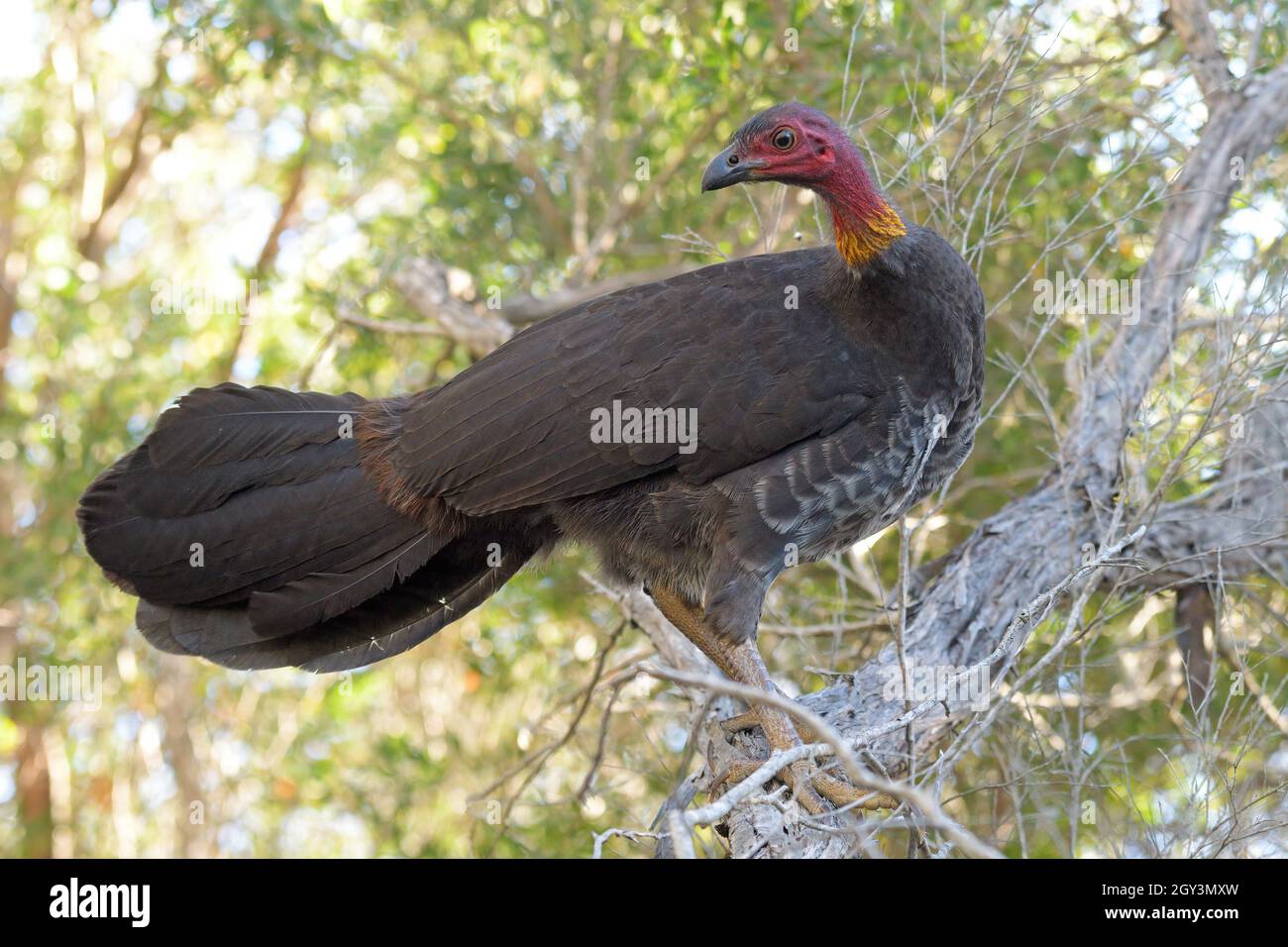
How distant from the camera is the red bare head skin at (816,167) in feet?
10.8

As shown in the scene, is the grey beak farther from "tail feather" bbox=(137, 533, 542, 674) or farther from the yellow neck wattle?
A: "tail feather" bbox=(137, 533, 542, 674)

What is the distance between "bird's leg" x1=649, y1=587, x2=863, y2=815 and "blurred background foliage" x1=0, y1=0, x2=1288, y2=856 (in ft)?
1.14

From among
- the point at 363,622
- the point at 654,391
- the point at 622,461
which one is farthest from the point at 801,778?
the point at 363,622

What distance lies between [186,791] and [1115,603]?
5.78 meters

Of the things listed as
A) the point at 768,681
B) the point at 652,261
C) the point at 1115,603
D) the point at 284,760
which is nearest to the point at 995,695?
the point at 768,681

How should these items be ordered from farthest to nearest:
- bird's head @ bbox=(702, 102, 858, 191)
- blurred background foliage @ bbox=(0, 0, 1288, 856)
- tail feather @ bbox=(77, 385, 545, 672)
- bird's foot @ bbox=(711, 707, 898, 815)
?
blurred background foliage @ bbox=(0, 0, 1288, 856)
tail feather @ bbox=(77, 385, 545, 672)
bird's head @ bbox=(702, 102, 858, 191)
bird's foot @ bbox=(711, 707, 898, 815)

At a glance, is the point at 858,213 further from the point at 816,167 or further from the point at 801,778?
the point at 801,778

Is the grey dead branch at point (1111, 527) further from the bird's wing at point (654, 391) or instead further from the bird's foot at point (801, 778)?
the bird's wing at point (654, 391)

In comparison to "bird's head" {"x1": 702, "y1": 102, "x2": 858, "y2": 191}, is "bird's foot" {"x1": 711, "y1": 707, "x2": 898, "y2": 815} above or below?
below

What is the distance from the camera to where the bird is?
3.25 m

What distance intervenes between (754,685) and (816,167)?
55.2 inches

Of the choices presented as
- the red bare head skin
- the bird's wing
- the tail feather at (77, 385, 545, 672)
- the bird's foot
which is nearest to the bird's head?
the red bare head skin

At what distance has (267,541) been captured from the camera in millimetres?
3477

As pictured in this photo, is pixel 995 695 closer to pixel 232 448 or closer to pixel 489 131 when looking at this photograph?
pixel 232 448
